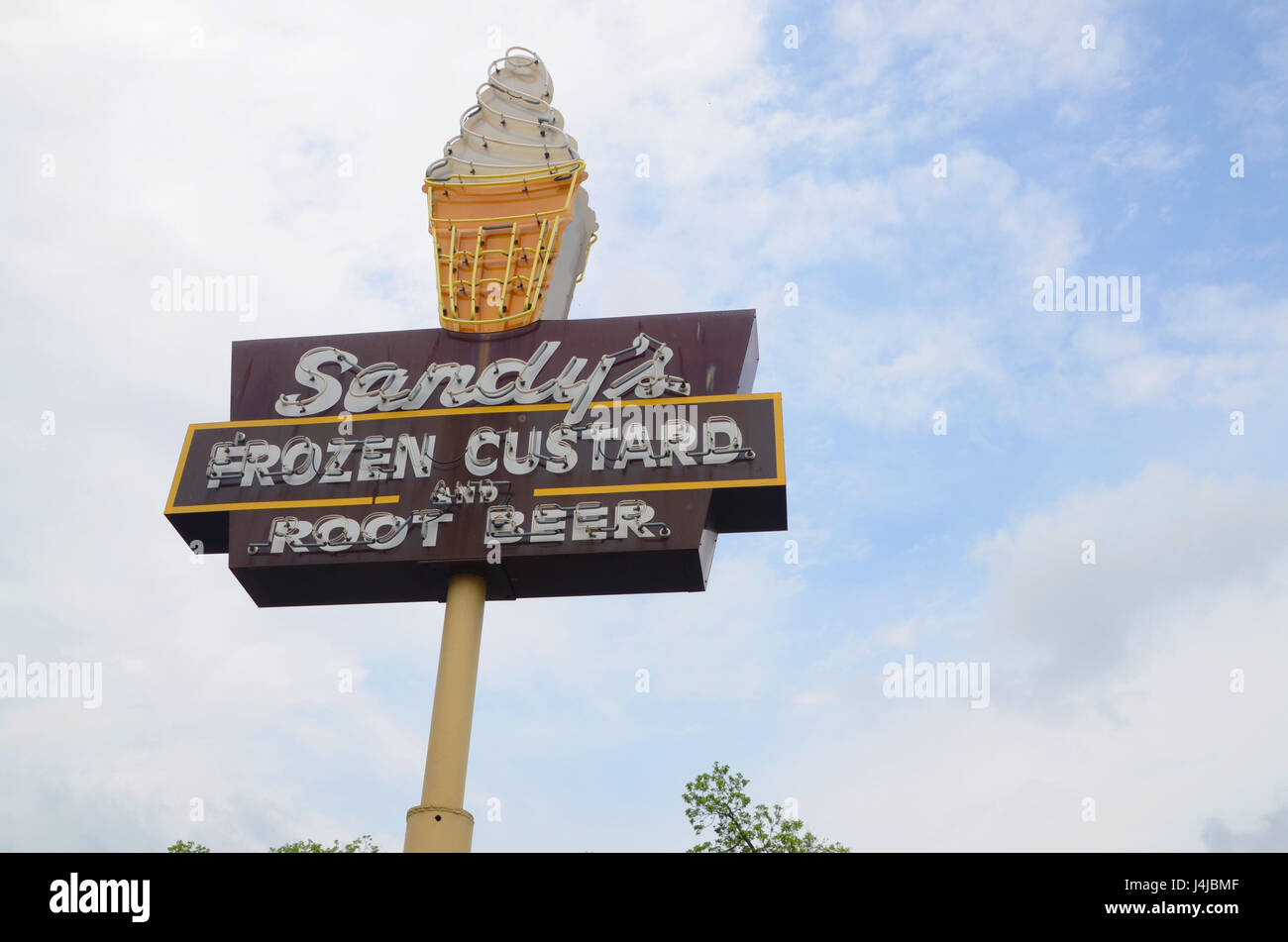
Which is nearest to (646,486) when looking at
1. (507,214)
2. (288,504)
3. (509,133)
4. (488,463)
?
(488,463)

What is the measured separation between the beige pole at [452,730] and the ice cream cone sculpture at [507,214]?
11.3ft

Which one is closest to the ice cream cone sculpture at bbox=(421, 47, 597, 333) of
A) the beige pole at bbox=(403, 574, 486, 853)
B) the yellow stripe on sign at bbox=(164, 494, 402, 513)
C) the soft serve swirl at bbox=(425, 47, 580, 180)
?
the soft serve swirl at bbox=(425, 47, 580, 180)

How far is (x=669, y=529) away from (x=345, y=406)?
4.19 meters

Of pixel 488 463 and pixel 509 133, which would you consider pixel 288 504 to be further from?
pixel 509 133

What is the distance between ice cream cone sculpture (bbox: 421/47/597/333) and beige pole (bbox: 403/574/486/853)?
11.3 ft

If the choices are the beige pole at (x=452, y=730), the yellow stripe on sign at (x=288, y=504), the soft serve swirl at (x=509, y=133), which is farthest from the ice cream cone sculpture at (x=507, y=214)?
the beige pole at (x=452, y=730)

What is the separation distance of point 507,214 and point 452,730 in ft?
20.7

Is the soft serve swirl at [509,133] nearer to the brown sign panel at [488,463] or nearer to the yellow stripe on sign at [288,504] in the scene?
the brown sign panel at [488,463]

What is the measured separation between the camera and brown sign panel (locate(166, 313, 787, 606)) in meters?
13.2

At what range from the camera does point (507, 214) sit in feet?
51.3

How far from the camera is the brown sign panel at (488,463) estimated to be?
520 inches
